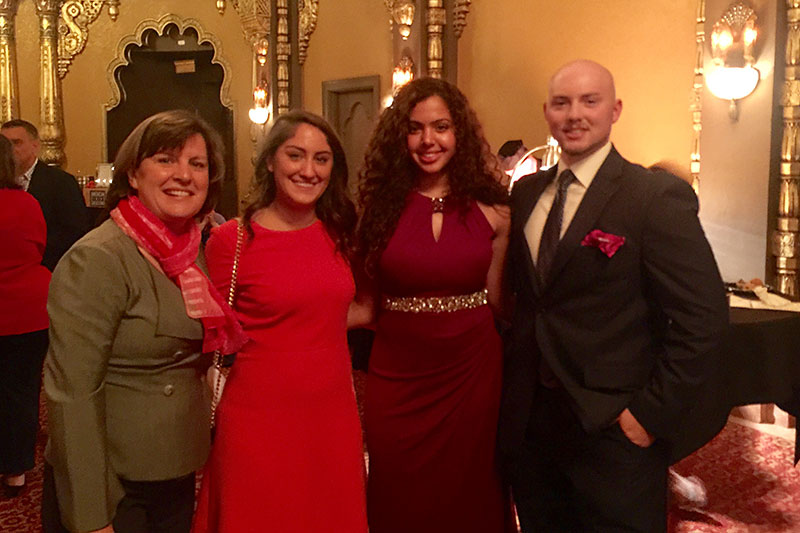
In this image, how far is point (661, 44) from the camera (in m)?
6.14

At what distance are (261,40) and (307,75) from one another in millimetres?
853

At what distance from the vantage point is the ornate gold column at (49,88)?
1055 cm

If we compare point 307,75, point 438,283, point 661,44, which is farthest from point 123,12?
point 438,283

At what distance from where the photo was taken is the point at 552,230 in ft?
6.59

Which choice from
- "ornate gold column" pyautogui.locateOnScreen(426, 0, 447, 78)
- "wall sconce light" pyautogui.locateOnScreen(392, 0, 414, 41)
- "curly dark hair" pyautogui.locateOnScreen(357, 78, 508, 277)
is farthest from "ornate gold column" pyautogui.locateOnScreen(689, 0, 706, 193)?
"curly dark hair" pyautogui.locateOnScreen(357, 78, 508, 277)

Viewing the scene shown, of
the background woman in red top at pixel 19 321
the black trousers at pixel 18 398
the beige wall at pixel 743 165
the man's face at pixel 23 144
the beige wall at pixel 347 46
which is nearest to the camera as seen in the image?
the background woman in red top at pixel 19 321

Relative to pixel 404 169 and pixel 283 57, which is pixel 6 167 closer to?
pixel 404 169

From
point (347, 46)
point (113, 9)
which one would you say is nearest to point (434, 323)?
point (347, 46)

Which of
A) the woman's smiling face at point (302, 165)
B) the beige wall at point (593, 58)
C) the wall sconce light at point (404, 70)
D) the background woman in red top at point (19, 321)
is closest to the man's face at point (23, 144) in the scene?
the background woman in red top at point (19, 321)

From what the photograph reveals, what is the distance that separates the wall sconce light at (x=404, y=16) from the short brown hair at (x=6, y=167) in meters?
5.87

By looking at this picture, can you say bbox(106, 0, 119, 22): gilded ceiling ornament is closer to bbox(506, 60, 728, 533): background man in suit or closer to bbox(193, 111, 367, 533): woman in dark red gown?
bbox(193, 111, 367, 533): woman in dark red gown

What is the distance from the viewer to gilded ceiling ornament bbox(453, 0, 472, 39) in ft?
26.6

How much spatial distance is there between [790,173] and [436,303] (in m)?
3.82

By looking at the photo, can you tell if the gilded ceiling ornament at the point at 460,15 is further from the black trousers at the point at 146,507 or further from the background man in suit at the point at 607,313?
the black trousers at the point at 146,507
